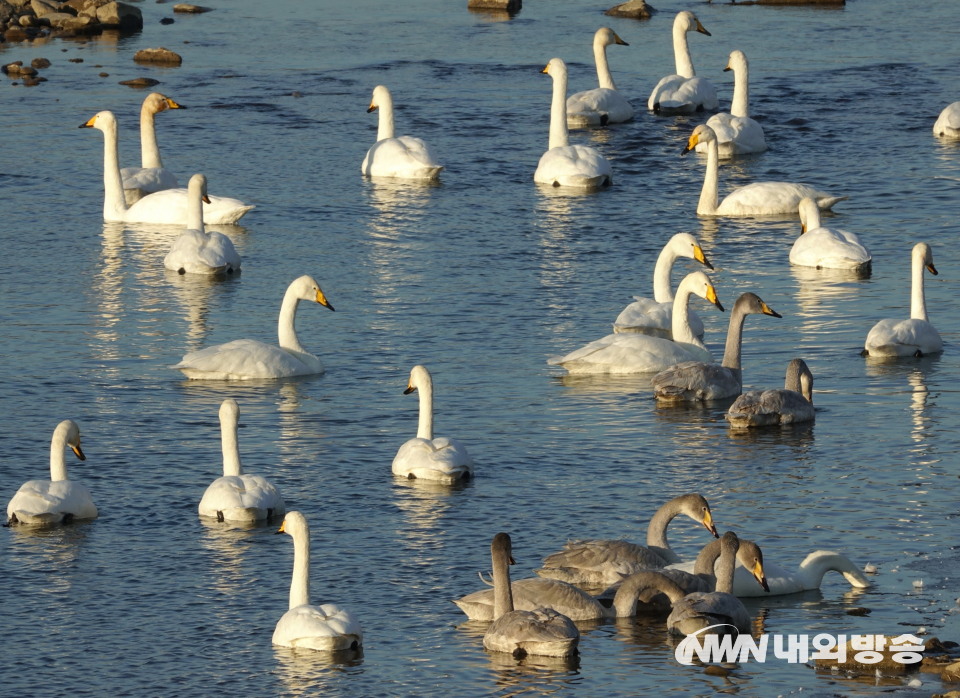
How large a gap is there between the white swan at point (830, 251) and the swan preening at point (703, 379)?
4784 mm

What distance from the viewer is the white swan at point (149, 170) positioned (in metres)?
28.5

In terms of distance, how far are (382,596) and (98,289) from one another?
35.8 ft

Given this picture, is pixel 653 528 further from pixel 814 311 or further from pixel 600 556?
pixel 814 311

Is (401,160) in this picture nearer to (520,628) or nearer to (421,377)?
(421,377)

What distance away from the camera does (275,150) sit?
31.1m

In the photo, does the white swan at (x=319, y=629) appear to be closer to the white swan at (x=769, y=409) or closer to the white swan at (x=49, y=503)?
the white swan at (x=49, y=503)

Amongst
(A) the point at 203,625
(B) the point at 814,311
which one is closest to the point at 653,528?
(A) the point at 203,625

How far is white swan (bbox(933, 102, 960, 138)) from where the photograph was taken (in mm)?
30398

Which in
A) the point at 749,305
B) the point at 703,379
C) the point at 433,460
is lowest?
the point at 433,460

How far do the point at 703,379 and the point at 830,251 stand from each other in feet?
18.7

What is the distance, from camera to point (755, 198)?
86.1 feet

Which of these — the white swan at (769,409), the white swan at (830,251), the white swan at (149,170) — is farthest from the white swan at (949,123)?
the white swan at (769,409)

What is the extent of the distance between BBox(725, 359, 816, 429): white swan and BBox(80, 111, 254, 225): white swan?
36.4 feet

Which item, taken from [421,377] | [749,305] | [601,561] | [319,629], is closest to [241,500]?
[421,377]
